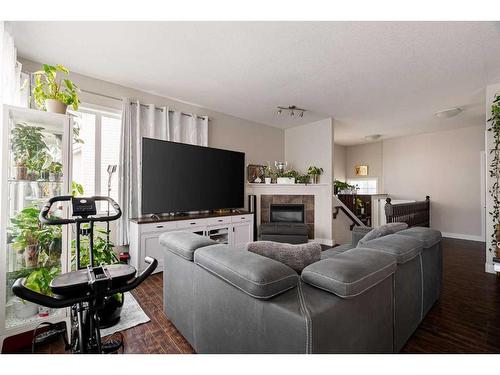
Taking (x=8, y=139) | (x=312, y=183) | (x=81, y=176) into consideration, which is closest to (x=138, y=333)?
(x=8, y=139)

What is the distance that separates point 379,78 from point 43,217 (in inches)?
146

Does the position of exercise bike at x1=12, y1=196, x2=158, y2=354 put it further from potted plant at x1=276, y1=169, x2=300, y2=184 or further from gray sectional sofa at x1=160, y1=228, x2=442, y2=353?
potted plant at x1=276, y1=169, x2=300, y2=184

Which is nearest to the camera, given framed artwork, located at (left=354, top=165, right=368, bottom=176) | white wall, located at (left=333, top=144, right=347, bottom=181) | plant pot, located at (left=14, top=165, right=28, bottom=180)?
plant pot, located at (left=14, top=165, right=28, bottom=180)

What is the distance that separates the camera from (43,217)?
1168 mm

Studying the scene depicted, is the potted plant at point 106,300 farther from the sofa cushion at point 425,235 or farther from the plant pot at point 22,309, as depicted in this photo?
the sofa cushion at point 425,235

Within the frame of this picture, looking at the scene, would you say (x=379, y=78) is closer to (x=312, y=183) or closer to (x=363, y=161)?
(x=312, y=183)

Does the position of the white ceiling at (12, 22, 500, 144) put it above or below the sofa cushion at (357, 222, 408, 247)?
above

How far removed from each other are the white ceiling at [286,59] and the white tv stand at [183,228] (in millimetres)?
1978

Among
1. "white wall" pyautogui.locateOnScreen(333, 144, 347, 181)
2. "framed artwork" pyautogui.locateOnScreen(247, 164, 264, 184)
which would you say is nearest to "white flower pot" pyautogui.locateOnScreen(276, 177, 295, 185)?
"framed artwork" pyautogui.locateOnScreen(247, 164, 264, 184)

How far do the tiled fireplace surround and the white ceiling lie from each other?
199cm

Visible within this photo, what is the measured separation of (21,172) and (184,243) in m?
1.37

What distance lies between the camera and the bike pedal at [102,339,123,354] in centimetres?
159

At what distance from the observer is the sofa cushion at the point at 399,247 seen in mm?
1556

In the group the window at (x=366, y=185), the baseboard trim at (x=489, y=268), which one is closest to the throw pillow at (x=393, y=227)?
the baseboard trim at (x=489, y=268)
